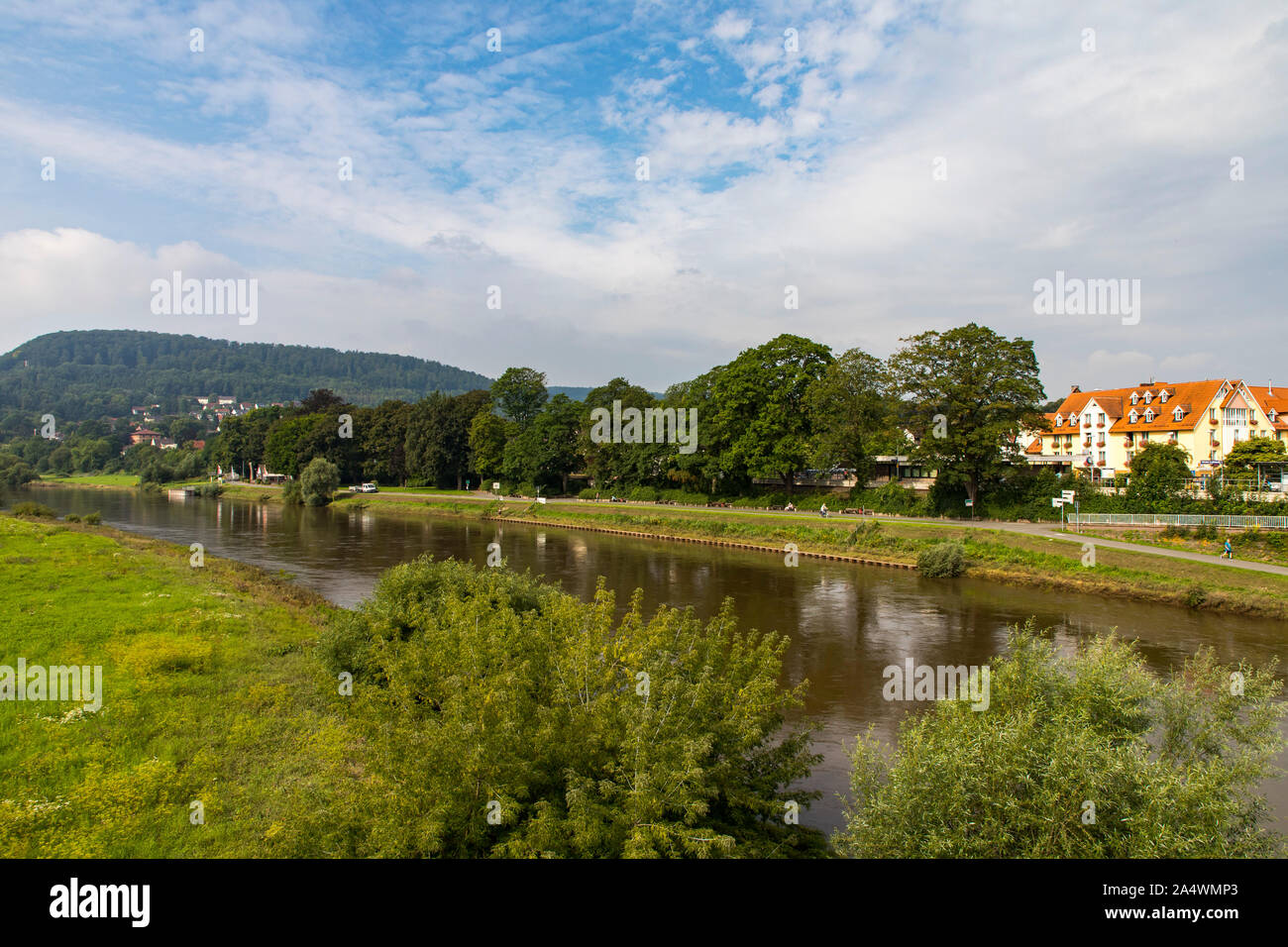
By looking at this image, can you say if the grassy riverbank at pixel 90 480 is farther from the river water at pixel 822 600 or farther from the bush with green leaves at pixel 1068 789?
the bush with green leaves at pixel 1068 789

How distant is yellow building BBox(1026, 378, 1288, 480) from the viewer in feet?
183

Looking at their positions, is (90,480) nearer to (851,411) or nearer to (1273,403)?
(851,411)

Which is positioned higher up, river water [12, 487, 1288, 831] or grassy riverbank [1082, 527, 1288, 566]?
grassy riverbank [1082, 527, 1288, 566]

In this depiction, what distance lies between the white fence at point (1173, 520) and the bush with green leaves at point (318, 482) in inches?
3029

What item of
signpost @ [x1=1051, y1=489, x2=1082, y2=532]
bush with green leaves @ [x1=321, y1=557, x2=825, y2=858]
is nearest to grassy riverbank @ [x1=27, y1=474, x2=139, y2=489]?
bush with green leaves @ [x1=321, y1=557, x2=825, y2=858]

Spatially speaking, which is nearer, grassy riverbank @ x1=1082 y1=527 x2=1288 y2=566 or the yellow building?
grassy riverbank @ x1=1082 y1=527 x2=1288 y2=566

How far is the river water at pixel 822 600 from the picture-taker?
20.2 meters

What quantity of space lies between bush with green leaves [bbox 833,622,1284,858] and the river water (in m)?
4.50

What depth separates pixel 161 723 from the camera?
48.0ft

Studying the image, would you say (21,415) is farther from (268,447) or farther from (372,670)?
(372,670)

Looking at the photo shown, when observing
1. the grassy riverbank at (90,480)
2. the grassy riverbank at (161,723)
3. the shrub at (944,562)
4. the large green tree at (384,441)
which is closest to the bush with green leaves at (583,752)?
the grassy riverbank at (161,723)

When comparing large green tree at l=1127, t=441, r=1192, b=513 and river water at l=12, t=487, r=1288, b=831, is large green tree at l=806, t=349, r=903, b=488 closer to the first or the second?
river water at l=12, t=487, r=1288, b=831

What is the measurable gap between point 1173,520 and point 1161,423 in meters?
25.3
